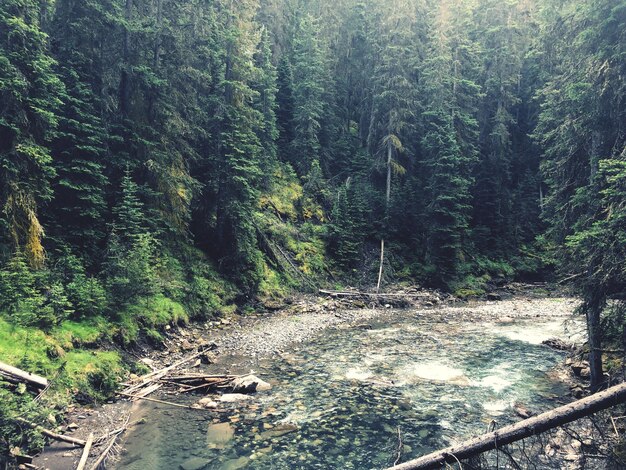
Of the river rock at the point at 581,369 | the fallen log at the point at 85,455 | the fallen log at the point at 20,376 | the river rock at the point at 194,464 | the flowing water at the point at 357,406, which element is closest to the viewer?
the fallen log at the point at 85,455

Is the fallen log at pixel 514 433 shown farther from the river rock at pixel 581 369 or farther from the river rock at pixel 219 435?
the river rock at pixel 581 369

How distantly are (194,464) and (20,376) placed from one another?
4692 millimetres

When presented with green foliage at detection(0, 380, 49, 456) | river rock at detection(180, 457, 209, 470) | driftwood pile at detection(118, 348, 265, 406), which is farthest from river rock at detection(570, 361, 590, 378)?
green foliage at detection(0, 380, 49, 456)

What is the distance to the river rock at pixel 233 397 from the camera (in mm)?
12312

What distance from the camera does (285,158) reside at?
39.9 m

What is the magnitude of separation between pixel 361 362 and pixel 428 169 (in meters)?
29.0

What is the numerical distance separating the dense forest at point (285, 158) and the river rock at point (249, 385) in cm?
427

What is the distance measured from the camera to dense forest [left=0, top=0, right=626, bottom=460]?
12188 millimetres

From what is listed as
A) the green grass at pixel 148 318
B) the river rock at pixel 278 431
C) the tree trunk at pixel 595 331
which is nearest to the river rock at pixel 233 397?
the river rock at pixel 278 431

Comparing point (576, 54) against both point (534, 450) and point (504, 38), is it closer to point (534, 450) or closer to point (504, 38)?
point (534, 450)

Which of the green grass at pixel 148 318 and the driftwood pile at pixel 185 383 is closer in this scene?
the driftwood pile at pixel 185 383

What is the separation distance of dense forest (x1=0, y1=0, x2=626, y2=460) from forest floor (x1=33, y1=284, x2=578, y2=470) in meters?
1.46

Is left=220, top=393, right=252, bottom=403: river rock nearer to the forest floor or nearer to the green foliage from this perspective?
the forest floor

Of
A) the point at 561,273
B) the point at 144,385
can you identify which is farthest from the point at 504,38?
the point at 144,385
